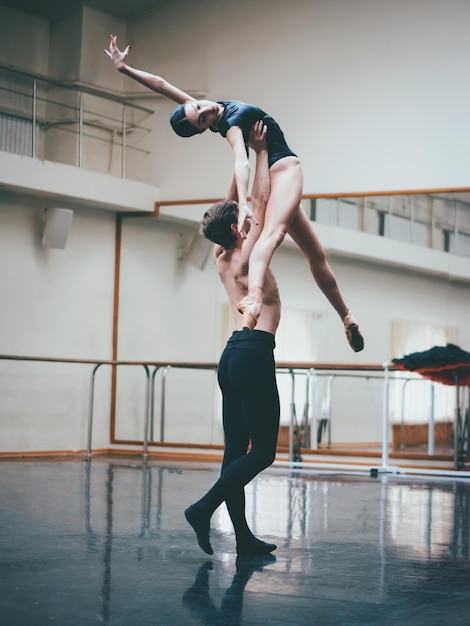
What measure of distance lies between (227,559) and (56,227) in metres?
7.47

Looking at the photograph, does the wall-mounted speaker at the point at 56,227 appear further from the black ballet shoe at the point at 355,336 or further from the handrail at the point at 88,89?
the black ballet shoe at the point at 355,336

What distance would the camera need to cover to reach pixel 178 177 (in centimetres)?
1191

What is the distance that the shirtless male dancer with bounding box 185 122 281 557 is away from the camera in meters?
4.14

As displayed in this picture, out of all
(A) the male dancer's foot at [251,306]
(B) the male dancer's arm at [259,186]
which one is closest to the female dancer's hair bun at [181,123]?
(B) the male dancer's arm at [259,186]

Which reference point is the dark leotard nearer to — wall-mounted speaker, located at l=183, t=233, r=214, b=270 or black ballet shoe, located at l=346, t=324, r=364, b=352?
black ballet shoe, located at l=346, t=324, r=364, b=352

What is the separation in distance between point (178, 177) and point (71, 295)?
186 centimetres

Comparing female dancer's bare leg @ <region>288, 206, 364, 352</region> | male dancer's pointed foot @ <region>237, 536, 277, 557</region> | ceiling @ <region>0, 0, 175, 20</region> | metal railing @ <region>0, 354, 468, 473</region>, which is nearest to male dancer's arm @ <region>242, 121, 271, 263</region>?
female dancer's bare leg @ <region>288, 206, 364, 352</region>

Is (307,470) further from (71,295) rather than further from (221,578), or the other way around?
(221,578)

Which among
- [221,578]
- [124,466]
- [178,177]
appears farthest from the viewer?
[178,177]

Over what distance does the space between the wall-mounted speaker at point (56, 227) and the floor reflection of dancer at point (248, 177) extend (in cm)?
664

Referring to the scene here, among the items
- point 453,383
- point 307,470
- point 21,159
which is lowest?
point 307,470

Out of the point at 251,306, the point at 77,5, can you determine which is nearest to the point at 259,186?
the point at 251,306

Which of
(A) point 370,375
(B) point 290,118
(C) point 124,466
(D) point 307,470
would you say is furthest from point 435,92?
(C) point 124,466

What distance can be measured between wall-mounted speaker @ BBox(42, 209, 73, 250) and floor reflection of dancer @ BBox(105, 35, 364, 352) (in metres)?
6.64
